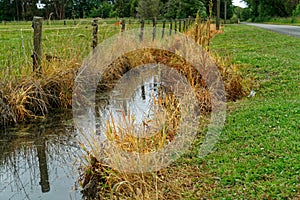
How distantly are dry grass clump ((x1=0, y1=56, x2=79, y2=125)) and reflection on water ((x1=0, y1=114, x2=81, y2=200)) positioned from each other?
11.9 inches

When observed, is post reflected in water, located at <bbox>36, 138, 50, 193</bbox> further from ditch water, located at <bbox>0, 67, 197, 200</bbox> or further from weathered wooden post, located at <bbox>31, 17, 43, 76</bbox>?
weathered wooden post, located at <bbox>31, 17, 43, 76</bbox>

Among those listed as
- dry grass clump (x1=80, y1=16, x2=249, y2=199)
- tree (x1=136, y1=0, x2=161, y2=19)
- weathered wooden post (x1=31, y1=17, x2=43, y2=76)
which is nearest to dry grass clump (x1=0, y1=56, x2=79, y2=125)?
weathered wooden post (x1=31, y1=17, x2=43, y2=76)

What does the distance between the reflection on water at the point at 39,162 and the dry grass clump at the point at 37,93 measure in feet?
0.99

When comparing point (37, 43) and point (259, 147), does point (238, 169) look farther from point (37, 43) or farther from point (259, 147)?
point (37, 43)

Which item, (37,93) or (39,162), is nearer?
(39,162)

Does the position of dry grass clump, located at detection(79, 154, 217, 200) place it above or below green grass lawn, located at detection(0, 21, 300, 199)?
below

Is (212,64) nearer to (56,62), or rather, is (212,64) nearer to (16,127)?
(56,62)

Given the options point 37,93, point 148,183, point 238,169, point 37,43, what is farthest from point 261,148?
point 37,43

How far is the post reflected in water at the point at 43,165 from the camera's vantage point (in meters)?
3.79

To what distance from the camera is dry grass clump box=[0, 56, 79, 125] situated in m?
5.55

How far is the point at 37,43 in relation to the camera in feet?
20.5

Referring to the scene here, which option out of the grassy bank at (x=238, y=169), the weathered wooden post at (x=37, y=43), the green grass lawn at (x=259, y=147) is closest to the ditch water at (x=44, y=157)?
the grassy bank at (x=238, y=169)

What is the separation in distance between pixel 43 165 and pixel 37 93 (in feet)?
6.84

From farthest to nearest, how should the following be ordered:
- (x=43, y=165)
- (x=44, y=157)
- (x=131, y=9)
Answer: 1. (x=131, y=9)
2. (x=44, y=157)
3. (x=43, y=165)
